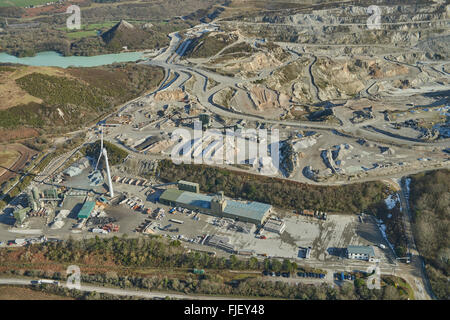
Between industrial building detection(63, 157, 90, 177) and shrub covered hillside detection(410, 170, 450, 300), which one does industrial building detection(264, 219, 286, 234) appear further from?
industrial building detection(63, 157, 90, 177)

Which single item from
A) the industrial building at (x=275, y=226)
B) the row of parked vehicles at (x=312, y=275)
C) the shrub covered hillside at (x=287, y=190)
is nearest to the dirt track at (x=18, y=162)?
the shrub covered hillside at (x=287, y=190)

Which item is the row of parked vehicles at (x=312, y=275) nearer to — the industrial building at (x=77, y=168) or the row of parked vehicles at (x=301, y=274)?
the row of parked vehicles at (x=301, y=274)

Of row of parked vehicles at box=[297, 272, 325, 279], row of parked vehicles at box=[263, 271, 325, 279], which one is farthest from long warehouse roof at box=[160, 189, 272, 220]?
row of parked vehicles at box=[297, 272, 325, 279]

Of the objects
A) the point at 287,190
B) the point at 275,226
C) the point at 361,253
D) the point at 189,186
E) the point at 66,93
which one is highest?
the point at 66,93

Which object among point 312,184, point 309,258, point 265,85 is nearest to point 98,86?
point 265,85

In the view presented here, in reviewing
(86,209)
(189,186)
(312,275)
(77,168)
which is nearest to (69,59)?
(77,168)

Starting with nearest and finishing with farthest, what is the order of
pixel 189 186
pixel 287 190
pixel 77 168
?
pixel 287 190
pixel 189 186
pixel 77 168

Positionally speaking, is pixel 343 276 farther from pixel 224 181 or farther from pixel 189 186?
pixel 189 186
